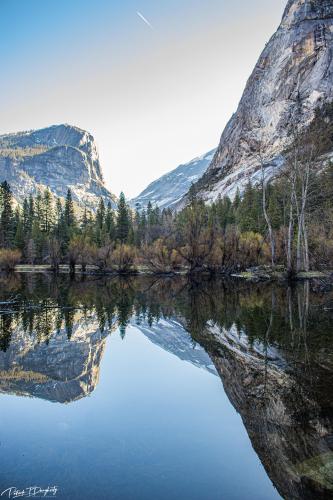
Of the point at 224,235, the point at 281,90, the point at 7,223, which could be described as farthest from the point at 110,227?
the point at 281,90

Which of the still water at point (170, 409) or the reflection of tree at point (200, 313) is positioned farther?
the reflection of tree at point (200, 313)

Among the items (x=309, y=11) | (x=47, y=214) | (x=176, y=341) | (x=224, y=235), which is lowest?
(x=176, y=341)

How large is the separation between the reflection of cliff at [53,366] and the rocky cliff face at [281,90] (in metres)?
104

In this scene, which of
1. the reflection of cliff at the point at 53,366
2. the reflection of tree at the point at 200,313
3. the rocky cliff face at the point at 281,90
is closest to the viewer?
the reflection of cliff at the point at 53,366

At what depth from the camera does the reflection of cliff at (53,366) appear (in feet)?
29.2

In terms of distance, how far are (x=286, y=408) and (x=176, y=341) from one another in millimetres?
6625

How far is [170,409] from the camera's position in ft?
25.4

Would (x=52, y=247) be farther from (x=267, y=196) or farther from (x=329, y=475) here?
(x=329, y=475)

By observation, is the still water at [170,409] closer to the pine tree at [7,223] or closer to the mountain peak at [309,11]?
the pine tree at [7,223]

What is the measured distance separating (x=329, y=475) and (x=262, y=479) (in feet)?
2.91

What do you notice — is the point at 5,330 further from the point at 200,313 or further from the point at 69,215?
the point at 69,215
